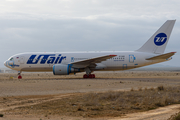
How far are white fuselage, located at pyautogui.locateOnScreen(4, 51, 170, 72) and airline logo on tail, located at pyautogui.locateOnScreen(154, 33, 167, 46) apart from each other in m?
1.55

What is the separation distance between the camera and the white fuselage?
25094 mm

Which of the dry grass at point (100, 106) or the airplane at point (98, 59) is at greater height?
the airplane at point (98, 59)

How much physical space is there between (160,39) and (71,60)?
10.8 m

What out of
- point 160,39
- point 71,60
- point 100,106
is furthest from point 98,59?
point 100,106

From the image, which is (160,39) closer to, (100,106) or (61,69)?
(61,69)

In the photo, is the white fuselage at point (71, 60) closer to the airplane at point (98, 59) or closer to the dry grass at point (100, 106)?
the airplane at point (98, 59)

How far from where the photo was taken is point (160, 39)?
2517cm

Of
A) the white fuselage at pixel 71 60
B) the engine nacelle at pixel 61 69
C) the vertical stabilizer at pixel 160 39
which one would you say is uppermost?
the vertical stabilizer at pixel 160 39

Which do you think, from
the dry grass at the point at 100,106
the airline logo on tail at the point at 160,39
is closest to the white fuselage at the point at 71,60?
the airline logo on tail at the point at 160,39

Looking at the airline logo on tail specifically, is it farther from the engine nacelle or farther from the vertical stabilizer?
the engine nacelle

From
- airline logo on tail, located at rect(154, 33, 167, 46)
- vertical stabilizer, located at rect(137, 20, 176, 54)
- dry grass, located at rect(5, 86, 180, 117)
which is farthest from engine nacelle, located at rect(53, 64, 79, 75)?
dry grass, located at rect(5, 86, 180, 117)

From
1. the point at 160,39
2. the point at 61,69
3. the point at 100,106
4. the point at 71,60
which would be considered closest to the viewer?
the point at 100,106

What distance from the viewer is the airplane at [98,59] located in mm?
24234

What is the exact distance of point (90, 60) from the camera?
23.7 m
